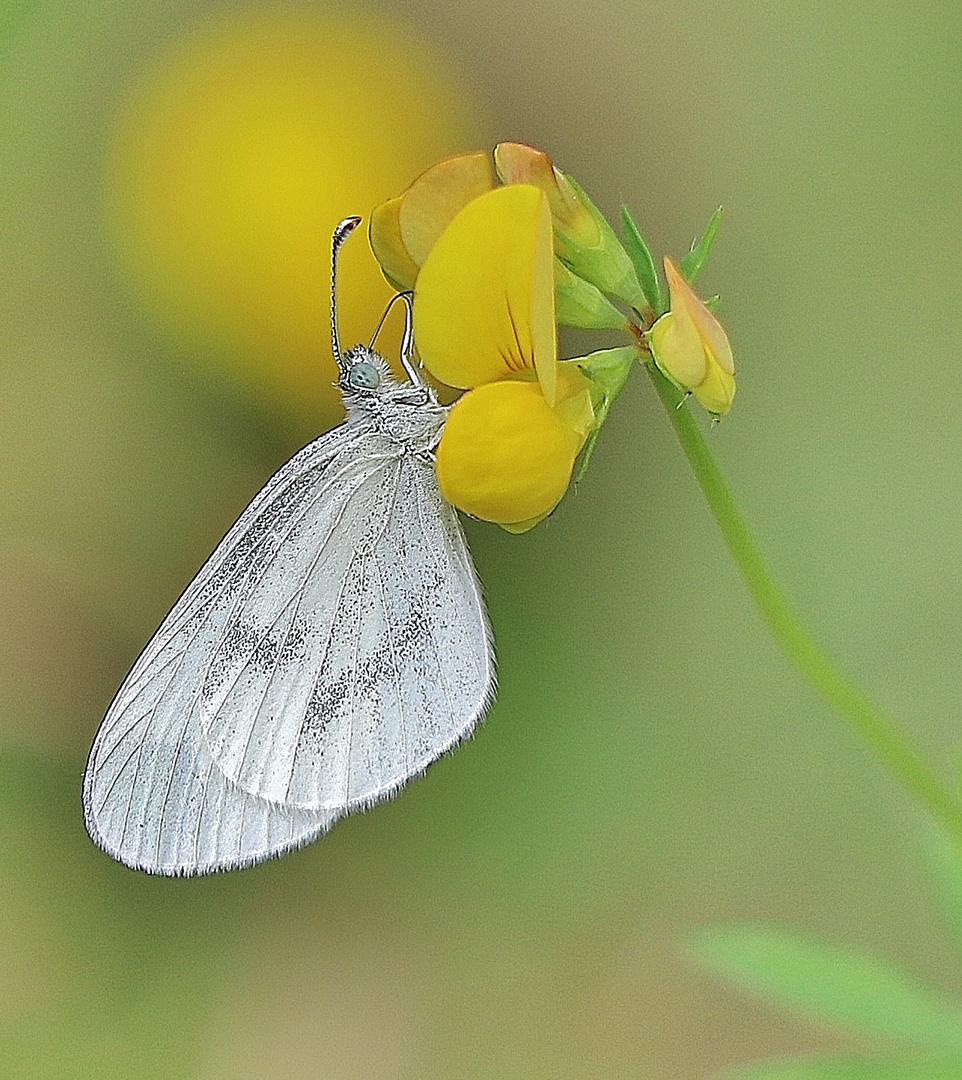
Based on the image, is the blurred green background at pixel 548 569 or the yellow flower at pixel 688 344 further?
the blurred green background at pixel 548 569

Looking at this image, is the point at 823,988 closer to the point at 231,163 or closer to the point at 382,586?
the point at 382,586

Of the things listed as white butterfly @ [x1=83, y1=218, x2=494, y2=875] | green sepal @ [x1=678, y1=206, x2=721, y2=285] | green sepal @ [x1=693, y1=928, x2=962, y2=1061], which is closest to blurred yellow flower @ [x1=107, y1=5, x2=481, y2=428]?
white butterfly @ [x1=83, y1=218, x2=494, y2=875]

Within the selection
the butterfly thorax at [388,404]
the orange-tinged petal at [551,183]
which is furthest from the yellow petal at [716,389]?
the butterfly thorax at [388,404]

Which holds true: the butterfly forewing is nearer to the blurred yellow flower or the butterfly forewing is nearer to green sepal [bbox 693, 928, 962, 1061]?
green sepal [bbox 693, 928, 962, 1061]

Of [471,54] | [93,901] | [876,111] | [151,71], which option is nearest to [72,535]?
[93,901]

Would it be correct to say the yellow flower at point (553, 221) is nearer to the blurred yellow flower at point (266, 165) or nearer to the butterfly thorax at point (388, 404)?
the butterfly thorax at point (388, 404)
